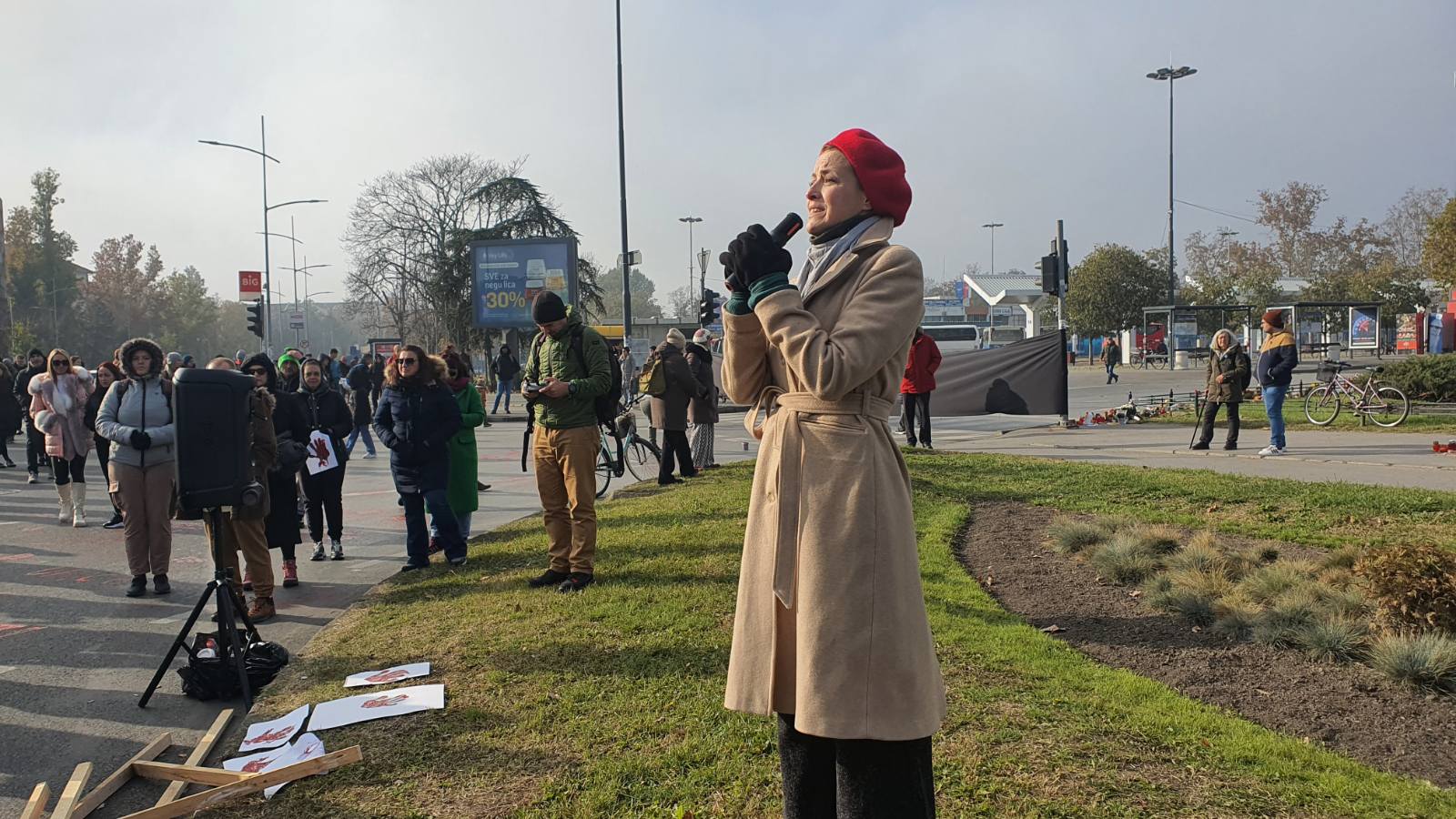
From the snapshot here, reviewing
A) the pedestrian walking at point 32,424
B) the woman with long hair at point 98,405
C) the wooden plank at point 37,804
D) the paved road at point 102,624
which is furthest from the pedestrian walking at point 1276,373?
the pedestrian walking at point 32,424

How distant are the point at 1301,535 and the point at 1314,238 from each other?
244ft

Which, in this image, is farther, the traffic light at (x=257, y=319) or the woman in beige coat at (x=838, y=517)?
the traffic light at (x=257, y=319)

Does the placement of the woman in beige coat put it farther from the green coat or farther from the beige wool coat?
the green coat

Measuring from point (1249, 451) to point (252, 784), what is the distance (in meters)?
13.4

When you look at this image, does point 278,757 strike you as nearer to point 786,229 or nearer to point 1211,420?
point 786,229

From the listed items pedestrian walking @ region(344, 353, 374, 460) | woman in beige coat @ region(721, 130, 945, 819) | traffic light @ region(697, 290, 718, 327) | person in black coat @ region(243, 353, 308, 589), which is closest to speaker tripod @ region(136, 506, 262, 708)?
person in black coat @ region(243, 353, 308, 589)

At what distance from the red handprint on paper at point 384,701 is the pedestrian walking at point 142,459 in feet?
11.7

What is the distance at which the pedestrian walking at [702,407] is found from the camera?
12.9 metres

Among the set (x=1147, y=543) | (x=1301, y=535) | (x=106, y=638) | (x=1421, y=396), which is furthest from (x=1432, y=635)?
(x=1421, y=396)

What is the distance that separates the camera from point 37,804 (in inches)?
148

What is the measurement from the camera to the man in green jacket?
698 centimetres

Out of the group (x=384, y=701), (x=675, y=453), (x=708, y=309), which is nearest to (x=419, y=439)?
(x=384, y=701)

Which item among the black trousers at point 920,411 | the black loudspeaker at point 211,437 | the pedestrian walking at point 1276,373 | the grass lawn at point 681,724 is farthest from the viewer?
the black trousers at point 920,411

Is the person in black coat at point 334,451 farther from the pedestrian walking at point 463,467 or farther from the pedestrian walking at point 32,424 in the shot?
the pedestrian walking at point 32,424
